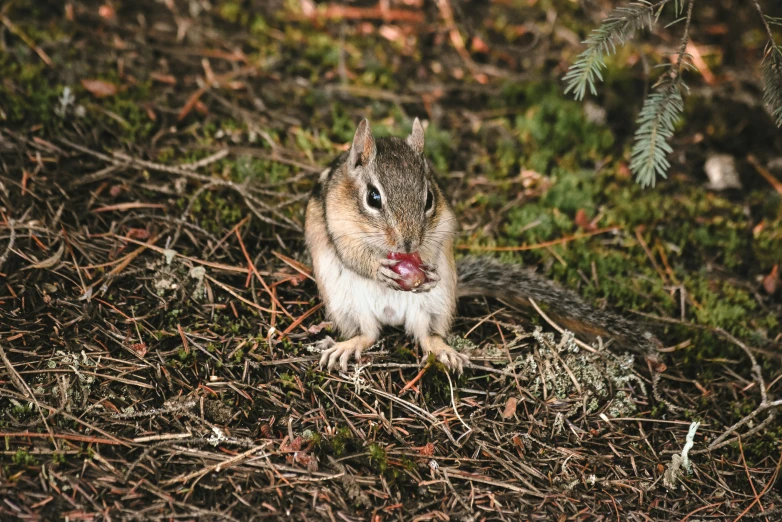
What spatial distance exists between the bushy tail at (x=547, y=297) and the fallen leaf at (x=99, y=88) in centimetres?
246

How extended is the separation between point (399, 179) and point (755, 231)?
2678mm

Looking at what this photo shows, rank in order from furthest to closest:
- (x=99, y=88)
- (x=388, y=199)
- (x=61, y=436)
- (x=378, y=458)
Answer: (x=99, y=88)
(x=388, y=199)
(x=378, y=458)
(x=61, y=436)

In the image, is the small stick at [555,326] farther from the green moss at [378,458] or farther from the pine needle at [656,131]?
the green moss at [378,458]

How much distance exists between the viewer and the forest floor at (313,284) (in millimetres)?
Result: 2682

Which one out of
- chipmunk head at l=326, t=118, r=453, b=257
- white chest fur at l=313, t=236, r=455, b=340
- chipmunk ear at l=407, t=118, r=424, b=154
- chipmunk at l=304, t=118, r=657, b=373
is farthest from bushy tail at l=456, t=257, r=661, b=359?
chipmunk ear at l=407, t=118, r=424, b=154

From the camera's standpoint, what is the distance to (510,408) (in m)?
3.08

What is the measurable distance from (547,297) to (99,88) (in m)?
3.01

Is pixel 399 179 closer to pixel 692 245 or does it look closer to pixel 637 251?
pixel 637 251

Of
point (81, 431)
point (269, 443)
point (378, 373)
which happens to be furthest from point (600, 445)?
point (81, 431)

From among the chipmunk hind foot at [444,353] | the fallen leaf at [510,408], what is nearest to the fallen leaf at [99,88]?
the chipmunk hind foot at [444,353]

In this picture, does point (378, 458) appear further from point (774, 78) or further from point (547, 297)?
point (774, 78)

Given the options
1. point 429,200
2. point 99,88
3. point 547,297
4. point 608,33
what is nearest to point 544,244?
point 547,297

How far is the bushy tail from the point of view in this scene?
3332 millimetres

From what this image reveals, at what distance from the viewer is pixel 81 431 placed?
103 inches
